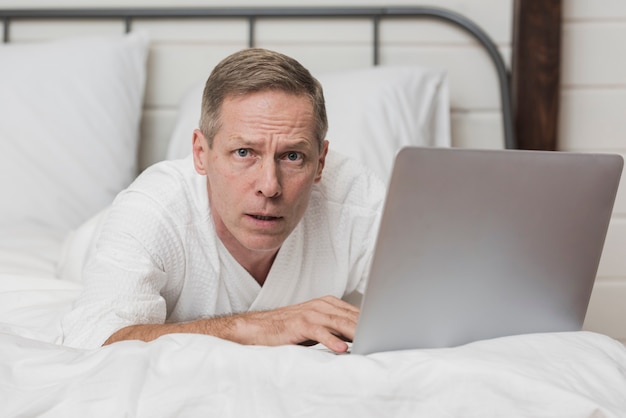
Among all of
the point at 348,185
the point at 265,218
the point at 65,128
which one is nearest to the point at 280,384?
the point at 265,218

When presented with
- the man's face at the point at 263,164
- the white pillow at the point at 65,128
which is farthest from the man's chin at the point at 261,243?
the white pillow at the point at 65,128

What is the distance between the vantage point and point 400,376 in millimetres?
838

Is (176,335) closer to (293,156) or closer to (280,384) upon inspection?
(280,384)

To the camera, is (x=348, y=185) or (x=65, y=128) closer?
(x=348, y=185)

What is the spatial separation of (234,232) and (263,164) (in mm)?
128

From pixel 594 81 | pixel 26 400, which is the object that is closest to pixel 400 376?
pixel 26 400

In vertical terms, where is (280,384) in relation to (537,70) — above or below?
below

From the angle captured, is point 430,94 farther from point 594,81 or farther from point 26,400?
point 26,400

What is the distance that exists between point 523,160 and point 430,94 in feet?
3.96

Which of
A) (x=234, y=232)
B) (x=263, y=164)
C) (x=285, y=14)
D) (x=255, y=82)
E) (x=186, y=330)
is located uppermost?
(x=285, y=14)

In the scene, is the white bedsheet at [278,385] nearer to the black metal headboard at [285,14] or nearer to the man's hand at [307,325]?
the man's hand at [307,325]

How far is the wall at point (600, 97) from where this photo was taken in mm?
2260

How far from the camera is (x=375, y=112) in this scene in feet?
6.49

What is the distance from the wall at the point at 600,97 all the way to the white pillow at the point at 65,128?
117 cm
